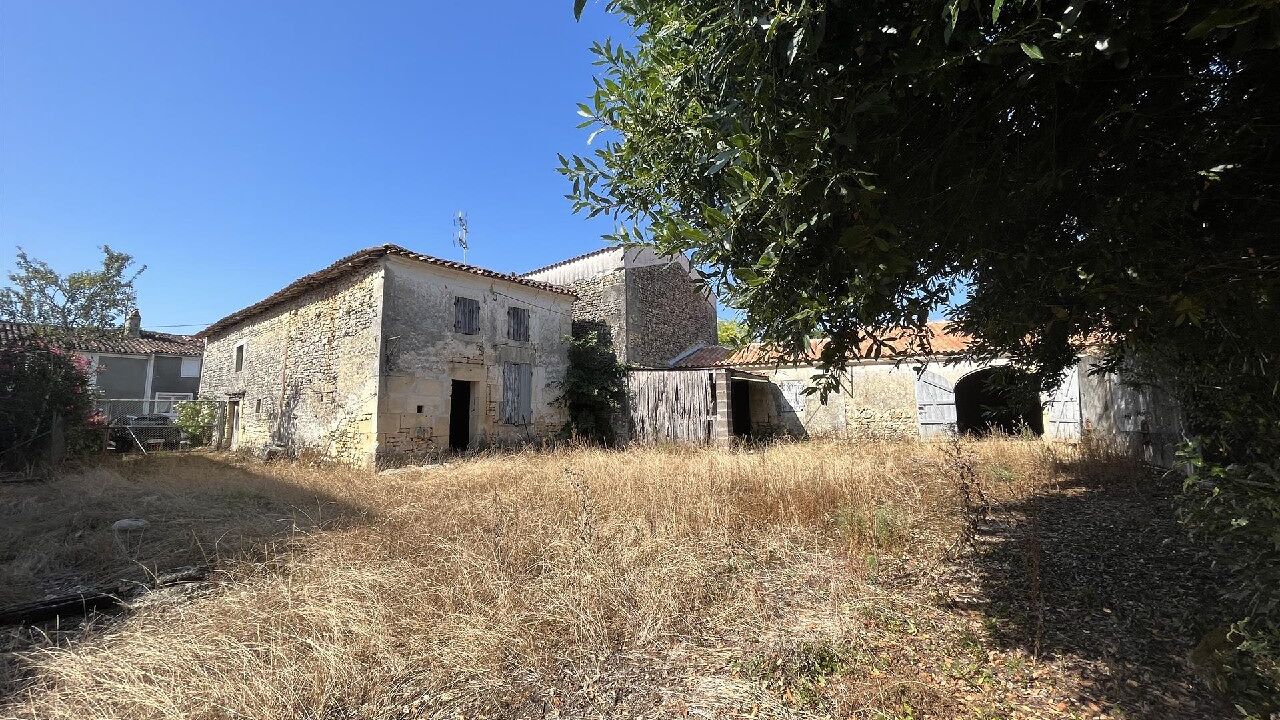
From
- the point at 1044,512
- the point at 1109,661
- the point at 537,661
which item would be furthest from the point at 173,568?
the point at 1044,512

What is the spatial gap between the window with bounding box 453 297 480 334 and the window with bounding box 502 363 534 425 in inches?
50.5

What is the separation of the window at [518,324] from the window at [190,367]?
77.2 feet

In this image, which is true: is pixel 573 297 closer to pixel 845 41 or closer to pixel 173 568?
pixel 173 568

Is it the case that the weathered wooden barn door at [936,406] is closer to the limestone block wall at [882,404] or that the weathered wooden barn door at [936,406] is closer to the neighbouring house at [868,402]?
the neighbouring house at [868,402]

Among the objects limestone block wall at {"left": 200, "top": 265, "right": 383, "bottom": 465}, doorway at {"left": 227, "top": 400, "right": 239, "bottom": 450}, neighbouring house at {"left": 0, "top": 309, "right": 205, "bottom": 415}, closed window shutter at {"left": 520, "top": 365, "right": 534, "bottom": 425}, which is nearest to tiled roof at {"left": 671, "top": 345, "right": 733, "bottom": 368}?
closed window shutter at {"left": 520, "top": 365, "right": 534, "bottom": 425}

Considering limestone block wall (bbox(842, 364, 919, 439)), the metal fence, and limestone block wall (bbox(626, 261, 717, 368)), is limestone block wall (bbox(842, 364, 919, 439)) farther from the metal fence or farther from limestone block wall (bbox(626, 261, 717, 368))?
the metal fence

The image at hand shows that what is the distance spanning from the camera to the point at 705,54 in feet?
8.08

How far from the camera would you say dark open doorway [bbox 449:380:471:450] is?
13258mm

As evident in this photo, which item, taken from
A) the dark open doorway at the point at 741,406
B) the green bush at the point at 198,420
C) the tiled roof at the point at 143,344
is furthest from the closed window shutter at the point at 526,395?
the tiled roof at the point at 143,344

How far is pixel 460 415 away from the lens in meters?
13.6

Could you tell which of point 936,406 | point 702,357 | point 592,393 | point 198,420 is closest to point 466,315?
point 592,393

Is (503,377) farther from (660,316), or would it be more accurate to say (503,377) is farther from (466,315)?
(660,316)

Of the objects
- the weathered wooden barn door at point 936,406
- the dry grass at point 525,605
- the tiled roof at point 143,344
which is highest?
the tiled roof at point 143,344

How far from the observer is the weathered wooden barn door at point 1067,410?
1213 centimetres
